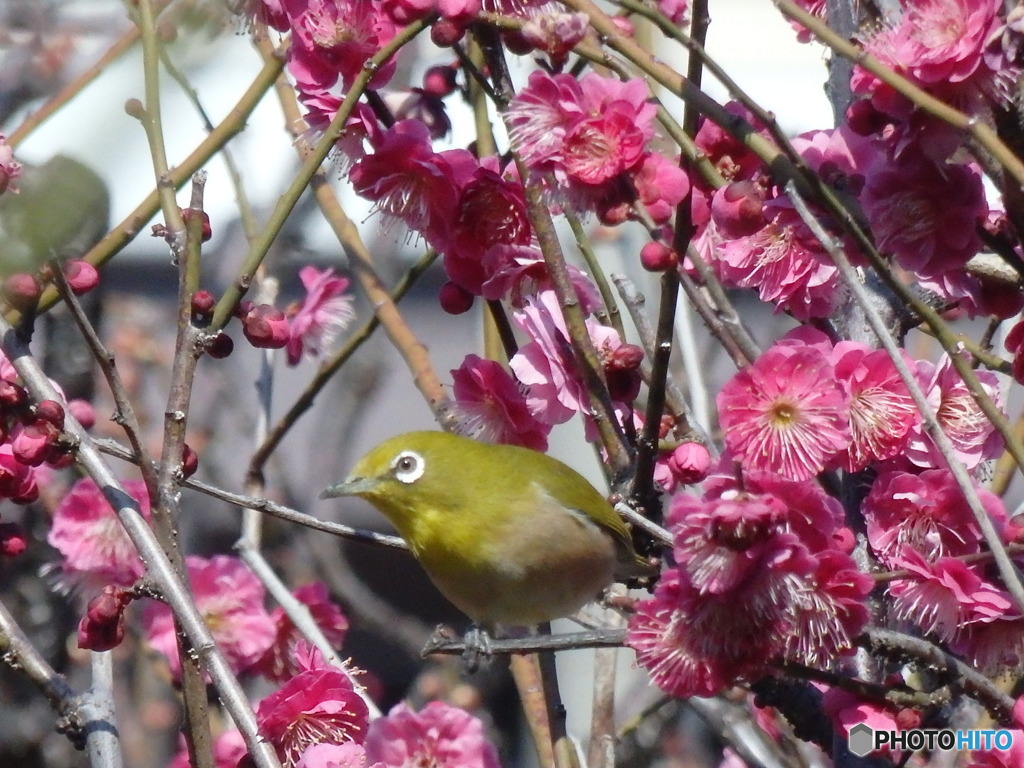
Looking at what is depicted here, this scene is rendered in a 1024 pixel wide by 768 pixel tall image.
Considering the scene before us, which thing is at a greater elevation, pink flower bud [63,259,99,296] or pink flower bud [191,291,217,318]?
pink flower bud [63,259,99,296]

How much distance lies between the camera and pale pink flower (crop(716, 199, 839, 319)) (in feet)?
6.12

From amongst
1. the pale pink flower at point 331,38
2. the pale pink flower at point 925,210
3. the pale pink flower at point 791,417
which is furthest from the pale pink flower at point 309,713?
the pale pink flower at point 925,210

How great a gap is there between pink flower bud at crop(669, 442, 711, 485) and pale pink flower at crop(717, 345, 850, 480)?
0.23 m

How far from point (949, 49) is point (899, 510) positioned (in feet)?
2.21

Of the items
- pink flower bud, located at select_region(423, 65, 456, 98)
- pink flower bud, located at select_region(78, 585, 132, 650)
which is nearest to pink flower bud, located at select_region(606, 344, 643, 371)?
pink flower bud, located at select_region(423, 65, 456, 98)

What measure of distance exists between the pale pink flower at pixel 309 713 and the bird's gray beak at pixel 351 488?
2.25 ft

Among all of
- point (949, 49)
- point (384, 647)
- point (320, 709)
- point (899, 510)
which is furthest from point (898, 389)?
point (384, 647)

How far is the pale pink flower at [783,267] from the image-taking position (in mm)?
1865

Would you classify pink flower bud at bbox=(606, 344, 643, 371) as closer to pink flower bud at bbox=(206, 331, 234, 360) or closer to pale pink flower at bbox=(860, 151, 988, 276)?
pale pink flower at bbox=(860, 151, 988, 276)

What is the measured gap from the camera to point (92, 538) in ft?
8.48

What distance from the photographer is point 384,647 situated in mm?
6449

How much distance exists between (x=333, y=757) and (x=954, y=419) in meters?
1.07

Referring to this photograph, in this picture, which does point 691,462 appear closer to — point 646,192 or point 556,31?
point 646,192

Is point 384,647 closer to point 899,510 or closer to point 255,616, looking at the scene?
point 255,616
